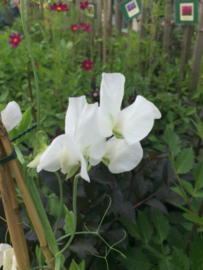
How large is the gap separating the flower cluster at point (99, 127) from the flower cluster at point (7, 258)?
9.9 inches

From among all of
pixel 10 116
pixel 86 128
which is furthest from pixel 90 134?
pixel 10 116

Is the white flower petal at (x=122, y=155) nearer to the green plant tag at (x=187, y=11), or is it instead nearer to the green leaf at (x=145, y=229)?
A: the green leaf at (x=145, y=229)

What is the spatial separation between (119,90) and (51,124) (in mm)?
1160

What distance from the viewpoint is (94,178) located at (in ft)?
2.12

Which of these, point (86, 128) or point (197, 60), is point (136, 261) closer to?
point (86, 128)

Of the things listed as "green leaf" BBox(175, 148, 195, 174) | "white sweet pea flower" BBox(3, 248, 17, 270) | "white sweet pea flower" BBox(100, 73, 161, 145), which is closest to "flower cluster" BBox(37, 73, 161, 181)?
"white sweet pea flower" BBox(100, 73, 161, 145)

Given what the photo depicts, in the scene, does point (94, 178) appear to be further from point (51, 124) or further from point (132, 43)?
point (132, 43)

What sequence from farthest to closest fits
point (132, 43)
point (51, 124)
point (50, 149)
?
1. point (132, 43)
2. point (51, 124)
3. point (50, 149)

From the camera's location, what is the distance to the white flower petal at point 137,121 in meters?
0.30

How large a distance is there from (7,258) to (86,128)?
0.33 metres

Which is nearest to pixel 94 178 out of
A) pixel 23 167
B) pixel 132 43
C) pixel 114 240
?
pixel 114 240

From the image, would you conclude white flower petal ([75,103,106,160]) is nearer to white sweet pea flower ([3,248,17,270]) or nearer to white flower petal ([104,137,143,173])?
white flower petal ([104,137,143,173])

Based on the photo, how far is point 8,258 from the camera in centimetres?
46

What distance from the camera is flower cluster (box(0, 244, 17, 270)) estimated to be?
45 centimetres
